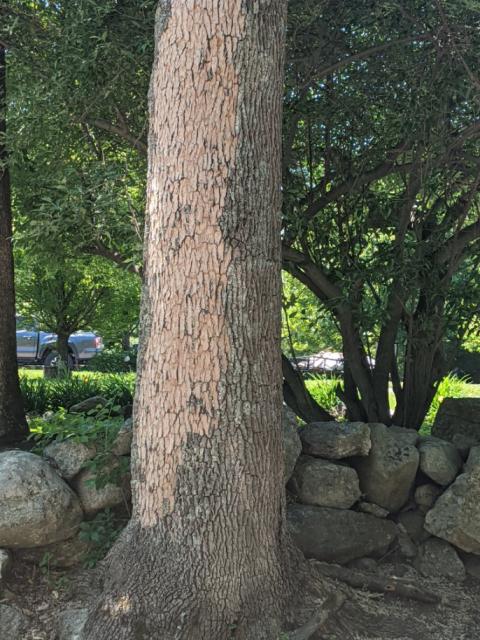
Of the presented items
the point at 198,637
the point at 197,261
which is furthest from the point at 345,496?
the point at 197,261

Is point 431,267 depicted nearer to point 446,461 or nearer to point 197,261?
point 446,461

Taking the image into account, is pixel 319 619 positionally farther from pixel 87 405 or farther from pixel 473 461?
pixel 87 405

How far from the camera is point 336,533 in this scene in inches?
159

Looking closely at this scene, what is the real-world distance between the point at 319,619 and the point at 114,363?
1363cm

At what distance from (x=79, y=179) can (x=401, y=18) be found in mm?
2511

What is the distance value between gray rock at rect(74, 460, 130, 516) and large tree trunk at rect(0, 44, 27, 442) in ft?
7.31

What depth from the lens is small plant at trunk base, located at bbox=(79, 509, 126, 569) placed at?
12.1 feet

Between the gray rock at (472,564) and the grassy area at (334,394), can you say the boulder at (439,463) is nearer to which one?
the gray rock at (472,564)

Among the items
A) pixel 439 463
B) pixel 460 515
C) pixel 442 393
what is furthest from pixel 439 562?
pixel 442 393

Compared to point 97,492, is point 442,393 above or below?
below

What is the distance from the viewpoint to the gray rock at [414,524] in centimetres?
428

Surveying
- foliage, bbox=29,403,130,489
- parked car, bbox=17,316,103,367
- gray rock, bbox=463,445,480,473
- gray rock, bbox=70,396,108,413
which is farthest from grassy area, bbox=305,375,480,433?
parked car, bbox=17,316,103,367

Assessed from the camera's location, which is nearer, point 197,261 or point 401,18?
point 197,261

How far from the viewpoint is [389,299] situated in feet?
16.6
